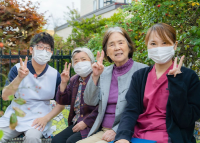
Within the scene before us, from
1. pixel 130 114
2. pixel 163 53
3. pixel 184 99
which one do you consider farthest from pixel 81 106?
pixel 184 99

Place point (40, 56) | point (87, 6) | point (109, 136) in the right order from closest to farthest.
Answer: point (109, 136)
point (40, 56)
point (87, 6)

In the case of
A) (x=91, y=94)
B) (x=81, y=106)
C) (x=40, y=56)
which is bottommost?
(x=81, y=106)

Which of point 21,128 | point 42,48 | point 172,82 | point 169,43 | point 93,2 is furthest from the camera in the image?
point 93,2

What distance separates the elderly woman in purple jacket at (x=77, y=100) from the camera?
113 inches

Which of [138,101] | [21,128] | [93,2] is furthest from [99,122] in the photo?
[93,2]

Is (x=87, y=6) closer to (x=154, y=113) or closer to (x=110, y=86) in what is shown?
(x=110, y=86)

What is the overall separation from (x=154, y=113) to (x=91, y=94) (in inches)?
32.1

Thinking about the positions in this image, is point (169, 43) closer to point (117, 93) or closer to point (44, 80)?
point (117, 93)

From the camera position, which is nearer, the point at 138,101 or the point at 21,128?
the point at 138,101

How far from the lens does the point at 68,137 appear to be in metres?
3.01

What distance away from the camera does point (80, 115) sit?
3.02 metres

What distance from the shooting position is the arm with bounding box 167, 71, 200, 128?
195 cm

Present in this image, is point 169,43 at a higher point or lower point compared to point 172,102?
higher

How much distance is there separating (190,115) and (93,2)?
1789cm
